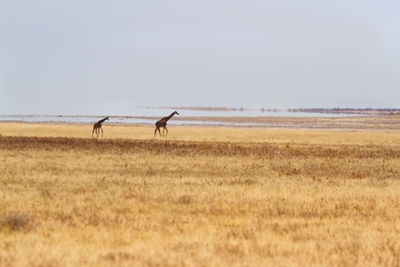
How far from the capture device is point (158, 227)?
32.0 ft

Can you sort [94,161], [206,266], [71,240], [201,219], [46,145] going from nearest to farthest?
1. [206,266]
2. [71,240]
3. [201,219]
4. [94,161]
5. [46,145]

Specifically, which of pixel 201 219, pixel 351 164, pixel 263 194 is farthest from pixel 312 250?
pixel 351 164

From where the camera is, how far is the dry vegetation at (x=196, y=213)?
798 centimetres

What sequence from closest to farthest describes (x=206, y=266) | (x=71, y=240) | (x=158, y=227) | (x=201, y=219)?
(x=206, y=266)
(x=71, y=240)
(x=158, y=227)
(x=201, y=219)

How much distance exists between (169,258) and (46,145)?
73.4 feet

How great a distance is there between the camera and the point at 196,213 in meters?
11.2

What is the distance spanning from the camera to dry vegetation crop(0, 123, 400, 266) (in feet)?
26.2

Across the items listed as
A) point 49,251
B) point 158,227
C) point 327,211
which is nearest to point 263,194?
point 327,211

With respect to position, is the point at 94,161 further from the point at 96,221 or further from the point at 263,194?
the point at 96,221

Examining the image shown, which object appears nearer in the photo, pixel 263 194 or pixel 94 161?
pixel 263 194

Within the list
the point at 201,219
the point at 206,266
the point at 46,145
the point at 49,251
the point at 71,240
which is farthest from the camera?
the point at 46,145

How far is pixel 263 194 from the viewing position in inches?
537

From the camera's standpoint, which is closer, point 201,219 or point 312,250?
point 312,250

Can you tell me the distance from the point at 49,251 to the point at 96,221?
221cm
